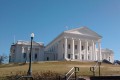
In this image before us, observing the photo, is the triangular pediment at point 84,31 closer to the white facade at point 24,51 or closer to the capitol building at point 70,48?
the capitol building at point 70,48

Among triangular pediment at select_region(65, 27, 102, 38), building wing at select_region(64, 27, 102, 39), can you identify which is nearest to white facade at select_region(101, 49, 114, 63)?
building wing at select_region(64, 27, 102, 39)

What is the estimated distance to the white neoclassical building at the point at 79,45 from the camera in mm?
83688

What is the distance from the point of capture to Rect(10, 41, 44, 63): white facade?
87.4 metres

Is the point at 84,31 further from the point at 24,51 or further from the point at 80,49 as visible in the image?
the point at 24,51

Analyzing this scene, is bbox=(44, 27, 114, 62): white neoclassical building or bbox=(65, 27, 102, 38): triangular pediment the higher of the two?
bbox=(65, 27, 102, 38): triangular pediment

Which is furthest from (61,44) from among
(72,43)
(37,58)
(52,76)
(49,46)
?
(52,76)

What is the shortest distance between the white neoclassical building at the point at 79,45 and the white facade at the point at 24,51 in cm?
404

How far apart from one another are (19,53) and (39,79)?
67278mm

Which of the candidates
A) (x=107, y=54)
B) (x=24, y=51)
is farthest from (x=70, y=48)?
(x=107, y=54)

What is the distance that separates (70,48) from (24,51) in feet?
54.4

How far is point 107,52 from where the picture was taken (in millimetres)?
106125

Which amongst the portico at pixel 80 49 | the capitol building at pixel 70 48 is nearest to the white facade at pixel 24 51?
the capitol building at pixel 70 48

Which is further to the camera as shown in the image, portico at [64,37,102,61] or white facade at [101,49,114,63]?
white facade at [101,49,114,63]

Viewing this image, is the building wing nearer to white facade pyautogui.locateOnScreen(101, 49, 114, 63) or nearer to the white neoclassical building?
the white neoclassical building
